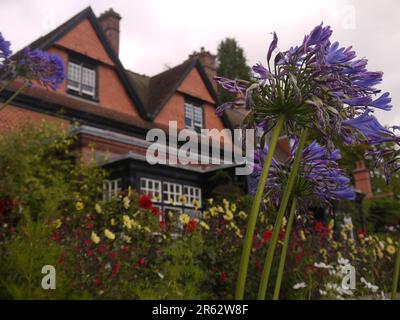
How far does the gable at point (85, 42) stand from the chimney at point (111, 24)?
12.2 feet

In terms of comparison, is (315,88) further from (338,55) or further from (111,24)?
(111,24)

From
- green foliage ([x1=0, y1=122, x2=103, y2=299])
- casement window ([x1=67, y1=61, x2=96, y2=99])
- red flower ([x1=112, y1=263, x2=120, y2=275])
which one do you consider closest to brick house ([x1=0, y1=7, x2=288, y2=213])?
casement window ([x1=67, y1=61, x2=96, y2=99])

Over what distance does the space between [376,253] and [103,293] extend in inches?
242

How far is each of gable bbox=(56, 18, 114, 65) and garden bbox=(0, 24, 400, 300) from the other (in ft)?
17.2

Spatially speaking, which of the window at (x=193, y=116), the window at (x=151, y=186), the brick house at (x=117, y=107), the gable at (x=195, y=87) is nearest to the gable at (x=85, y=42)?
the brick house at (x=117, y=107)

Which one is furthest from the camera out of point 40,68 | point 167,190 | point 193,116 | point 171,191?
point 193,116

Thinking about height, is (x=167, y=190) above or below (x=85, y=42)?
below

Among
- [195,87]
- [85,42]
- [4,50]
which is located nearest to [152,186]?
[85,42]

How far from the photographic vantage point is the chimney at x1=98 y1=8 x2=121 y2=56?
2270 cm

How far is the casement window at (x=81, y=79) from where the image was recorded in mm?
17562

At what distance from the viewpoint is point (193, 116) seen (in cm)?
2194

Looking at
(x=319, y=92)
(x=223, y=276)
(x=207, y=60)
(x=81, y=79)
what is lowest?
(x=223, y=276)

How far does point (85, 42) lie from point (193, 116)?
6.18m

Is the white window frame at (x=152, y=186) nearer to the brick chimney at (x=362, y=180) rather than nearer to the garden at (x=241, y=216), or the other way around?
the garden at (x=241, y=216)
